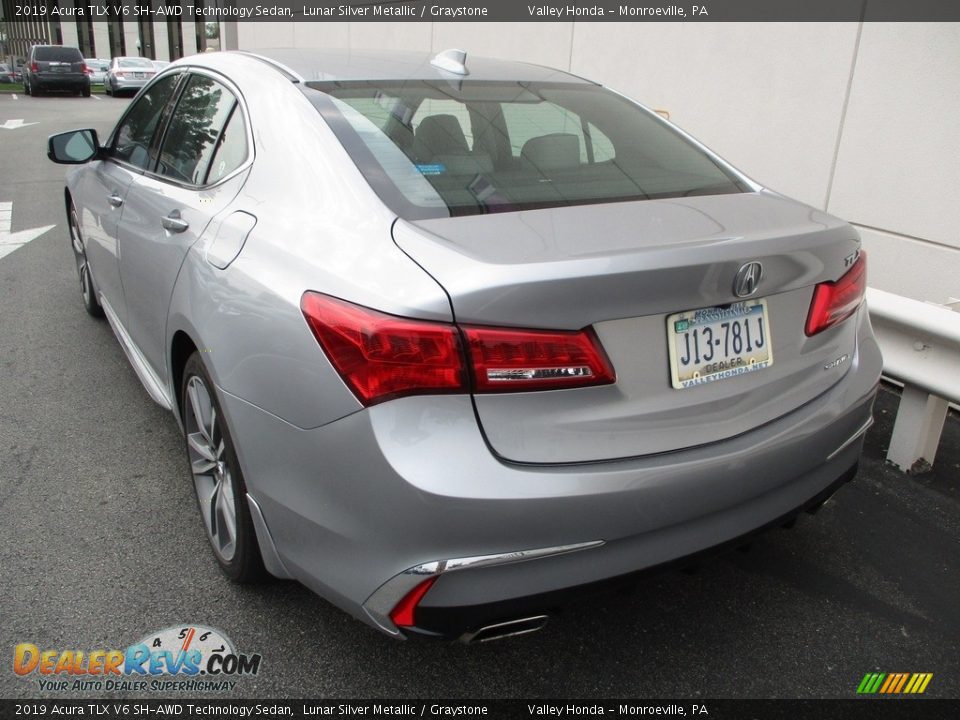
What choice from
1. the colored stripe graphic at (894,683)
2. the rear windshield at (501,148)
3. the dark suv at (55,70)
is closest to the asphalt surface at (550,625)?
the colored stripe graphic at (894,683)

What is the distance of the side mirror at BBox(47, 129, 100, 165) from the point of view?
3.89 m

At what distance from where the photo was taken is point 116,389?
4.16 metres

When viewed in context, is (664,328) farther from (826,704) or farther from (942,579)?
(942,579)

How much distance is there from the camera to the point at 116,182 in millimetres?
3641

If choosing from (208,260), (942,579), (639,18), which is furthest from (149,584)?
(639,18)

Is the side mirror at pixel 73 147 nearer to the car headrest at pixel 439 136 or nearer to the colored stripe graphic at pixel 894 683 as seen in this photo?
the car headrest at pixel 439 136

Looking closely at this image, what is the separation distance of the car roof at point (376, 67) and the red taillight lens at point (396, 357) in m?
1.18

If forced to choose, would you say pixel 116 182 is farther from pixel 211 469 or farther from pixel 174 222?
pixel 211 469

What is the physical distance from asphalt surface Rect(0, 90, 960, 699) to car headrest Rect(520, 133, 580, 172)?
1194 mm

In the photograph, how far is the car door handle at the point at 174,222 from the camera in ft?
8.64

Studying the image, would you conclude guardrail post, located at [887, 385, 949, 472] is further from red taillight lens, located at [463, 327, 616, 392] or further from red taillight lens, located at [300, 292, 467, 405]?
red taillight lens, located at [300, 292, 467, 405]

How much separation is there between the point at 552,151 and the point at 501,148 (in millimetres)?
Answer: 192

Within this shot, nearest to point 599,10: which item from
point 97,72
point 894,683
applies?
point 894,683

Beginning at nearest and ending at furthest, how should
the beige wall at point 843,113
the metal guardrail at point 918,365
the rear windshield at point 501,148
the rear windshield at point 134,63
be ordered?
the rear windshield at point 501,148, the metal guardrail at point 918,365, the beige wall at point 843,113, the rear windshield at point 134,63
